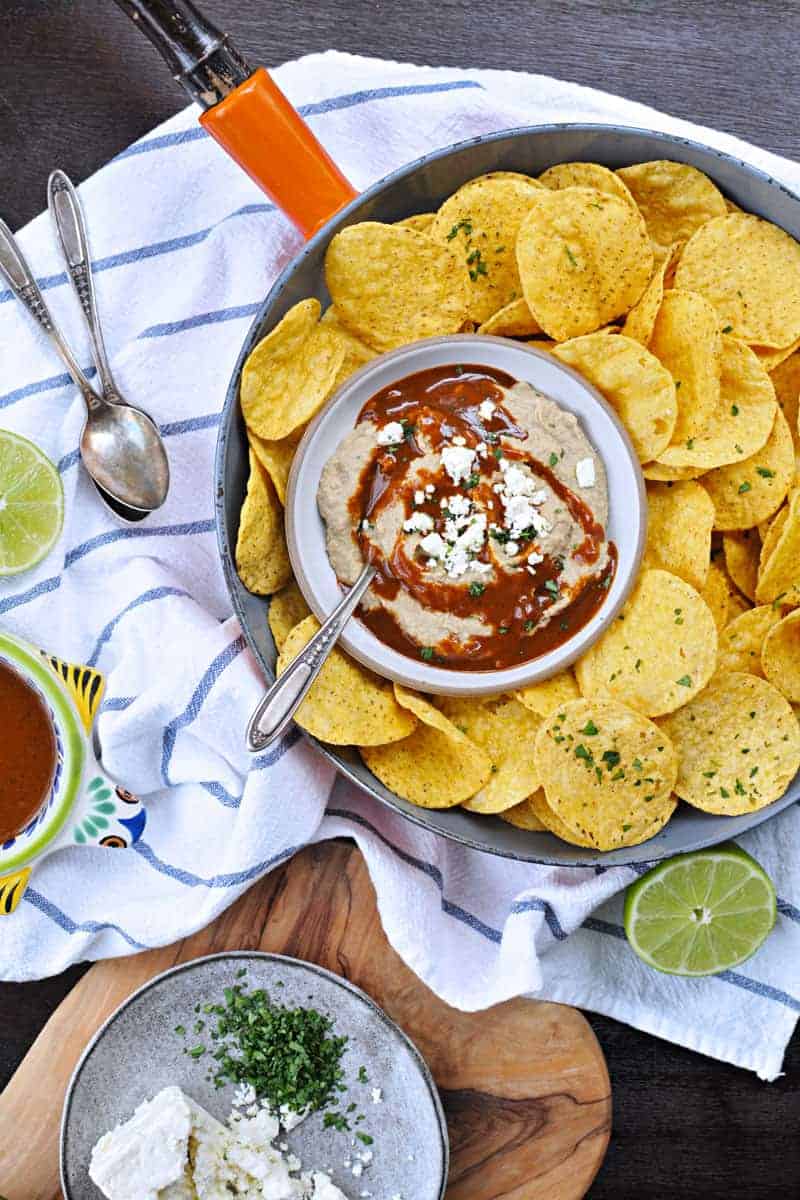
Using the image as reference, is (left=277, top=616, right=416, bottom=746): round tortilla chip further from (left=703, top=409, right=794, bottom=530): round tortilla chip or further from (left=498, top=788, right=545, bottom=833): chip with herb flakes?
(left=703, top=409, right=794, bottom=530): round tortilla chip

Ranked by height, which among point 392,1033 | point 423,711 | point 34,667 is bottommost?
point 392,1033

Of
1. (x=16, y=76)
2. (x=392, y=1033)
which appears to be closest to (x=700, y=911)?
(x=392, y=1033)

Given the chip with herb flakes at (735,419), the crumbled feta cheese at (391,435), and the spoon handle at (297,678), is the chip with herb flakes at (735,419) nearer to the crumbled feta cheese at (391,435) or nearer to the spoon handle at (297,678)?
the crumbled feta cheese at (391,435)

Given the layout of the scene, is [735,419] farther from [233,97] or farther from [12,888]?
[12,888]

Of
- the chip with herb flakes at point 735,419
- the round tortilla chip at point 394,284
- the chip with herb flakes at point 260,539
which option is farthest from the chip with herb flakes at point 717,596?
the chip with herb flakes at point 260,539

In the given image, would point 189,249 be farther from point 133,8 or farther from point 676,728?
point 676,728

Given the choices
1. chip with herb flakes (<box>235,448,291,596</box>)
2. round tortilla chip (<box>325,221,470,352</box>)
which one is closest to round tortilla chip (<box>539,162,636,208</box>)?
round tortilla chip (<box>325,221,470,352</box>)
